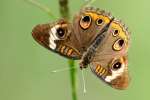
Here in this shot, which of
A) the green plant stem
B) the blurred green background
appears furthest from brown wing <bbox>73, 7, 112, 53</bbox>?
the blurred green background

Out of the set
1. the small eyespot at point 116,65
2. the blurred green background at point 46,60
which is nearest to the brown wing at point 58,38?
the small eyespot at point 116,65

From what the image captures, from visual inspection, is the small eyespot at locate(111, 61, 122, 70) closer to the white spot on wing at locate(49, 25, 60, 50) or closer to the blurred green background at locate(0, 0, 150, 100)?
the white spot on wing at locate(49, 25, 60, 50)

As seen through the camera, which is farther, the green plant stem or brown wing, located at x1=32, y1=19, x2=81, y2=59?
brown wing, located at x1=32, y1=19, x2=81, y2=59

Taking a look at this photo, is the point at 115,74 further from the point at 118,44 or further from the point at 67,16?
the point at 67,16

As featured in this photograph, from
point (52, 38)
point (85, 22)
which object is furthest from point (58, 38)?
point (85, 22)

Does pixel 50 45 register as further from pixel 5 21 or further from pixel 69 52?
pixel 5 21

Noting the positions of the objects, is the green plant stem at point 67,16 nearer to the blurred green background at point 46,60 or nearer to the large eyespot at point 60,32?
the large eyespot at point 60,32

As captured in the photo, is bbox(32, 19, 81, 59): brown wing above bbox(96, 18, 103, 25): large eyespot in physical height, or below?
below

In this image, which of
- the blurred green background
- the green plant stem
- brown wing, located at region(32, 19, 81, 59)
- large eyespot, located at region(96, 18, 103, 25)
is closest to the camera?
the green plant stem
